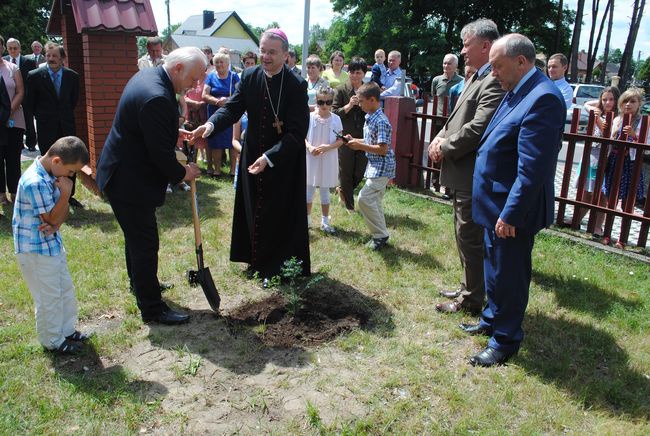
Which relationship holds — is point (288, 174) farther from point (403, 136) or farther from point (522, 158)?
point (403, 136)

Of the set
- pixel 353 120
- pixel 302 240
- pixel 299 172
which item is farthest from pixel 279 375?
pixel 353 120

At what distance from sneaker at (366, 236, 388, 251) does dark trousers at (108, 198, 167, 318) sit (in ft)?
8.38

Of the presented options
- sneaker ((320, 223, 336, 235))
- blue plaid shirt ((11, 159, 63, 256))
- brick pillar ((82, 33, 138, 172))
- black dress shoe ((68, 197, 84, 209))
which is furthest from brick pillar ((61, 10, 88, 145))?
blue plaid shirt ((11, 159, 63, 256))

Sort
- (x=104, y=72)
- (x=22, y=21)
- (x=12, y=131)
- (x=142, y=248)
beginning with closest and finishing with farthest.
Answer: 1. (x=142, y=248)
2. (x=12, y=131)
3. (x=104, y=72)
4. (x=22, y=21)

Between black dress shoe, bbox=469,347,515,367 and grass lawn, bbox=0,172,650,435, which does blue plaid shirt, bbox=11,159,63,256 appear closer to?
grass lawn, bbox=0,172,650,435

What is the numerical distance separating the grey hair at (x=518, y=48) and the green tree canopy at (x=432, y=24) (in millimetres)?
33381

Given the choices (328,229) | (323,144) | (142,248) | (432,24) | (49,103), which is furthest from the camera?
(432,24)

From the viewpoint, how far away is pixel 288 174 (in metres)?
4.79

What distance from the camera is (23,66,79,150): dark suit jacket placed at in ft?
22.2

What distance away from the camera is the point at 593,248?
608 centimetres

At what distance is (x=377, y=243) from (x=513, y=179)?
2.62 m

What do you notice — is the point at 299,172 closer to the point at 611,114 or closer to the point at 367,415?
the point at 367,415

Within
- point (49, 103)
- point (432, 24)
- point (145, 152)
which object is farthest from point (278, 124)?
point (432, 24)

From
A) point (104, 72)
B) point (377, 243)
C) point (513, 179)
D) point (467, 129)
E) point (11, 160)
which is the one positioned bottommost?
point (377, 243)
